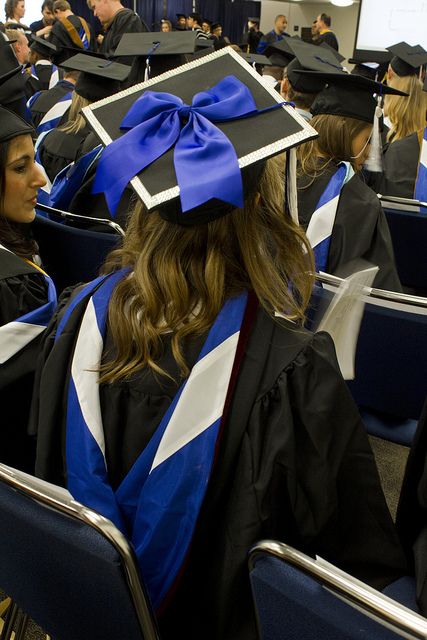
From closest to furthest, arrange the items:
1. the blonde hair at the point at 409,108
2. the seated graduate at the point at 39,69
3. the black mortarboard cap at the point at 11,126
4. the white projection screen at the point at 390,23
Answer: the black mortarboard cap at the point at 11,126 → the blonde hair at the point at 409,108 → the seated graduate at the point at 39,69 → the white projection screen at the point at 390,23

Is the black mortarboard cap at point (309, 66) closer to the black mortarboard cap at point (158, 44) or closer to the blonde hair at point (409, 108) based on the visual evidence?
the black mortarboard cap at point (158, 44)

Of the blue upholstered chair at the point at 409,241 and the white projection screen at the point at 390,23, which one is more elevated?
the white projection screen at the point at 390,23

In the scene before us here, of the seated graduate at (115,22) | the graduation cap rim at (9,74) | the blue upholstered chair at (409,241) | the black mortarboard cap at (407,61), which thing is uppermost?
the seated graduate at (115,22)

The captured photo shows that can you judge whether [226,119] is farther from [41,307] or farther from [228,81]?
[41,307]

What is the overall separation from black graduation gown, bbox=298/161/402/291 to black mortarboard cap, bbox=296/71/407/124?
13.3 inches

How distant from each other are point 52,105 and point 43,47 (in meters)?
1.65

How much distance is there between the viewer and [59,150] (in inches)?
142

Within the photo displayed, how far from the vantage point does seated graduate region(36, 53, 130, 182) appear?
3.58m

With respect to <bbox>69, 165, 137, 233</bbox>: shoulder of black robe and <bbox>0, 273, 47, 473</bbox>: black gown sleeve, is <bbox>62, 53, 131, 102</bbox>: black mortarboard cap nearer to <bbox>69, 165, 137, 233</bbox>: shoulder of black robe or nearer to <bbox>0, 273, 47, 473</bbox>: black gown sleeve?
<bbox>69, 165, 137, 233</bbox>: shoulder of black robe

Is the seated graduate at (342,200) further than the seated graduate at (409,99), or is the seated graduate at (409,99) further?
the seated graduate at (409,99)

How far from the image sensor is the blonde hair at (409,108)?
429 centimetres

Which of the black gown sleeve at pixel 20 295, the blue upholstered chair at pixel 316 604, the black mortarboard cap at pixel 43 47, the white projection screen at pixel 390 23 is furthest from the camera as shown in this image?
the white projection screen at pixel 390 23

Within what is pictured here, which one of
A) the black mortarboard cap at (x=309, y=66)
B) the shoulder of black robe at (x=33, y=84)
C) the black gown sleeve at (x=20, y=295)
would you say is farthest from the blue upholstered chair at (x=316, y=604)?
the shoulder of black robe at (x=33, y=84)

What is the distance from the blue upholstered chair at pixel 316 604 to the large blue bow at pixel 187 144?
566 mm
